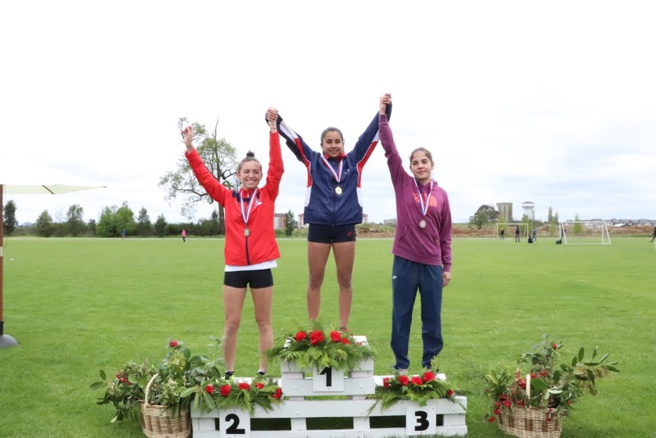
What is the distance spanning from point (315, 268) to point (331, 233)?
1.27 feet

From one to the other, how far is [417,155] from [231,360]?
2.70m

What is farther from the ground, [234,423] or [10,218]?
[10,218]

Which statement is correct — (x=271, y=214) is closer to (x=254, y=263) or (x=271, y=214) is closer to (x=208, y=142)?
(x=254, y=263)

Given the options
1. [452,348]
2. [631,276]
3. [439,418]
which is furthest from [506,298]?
[439,418]

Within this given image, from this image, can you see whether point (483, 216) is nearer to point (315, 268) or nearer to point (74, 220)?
point (74, 220)

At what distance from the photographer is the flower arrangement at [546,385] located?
14.0ft

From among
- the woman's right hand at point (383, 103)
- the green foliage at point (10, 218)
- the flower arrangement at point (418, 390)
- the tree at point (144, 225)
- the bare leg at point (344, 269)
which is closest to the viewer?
the flower arrangement at point (418, 390)

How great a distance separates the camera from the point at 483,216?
9050cm

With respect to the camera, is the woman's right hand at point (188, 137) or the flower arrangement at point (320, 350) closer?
the flower arrangement at point (320, 350)

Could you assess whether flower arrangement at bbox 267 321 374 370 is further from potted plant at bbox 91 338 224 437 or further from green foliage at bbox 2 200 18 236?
green foliage at bbox 2 200 18 236

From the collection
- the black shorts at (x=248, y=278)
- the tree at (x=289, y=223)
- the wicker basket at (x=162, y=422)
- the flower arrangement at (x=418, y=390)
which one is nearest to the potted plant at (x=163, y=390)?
the wicker basket at (x=162, y=422)

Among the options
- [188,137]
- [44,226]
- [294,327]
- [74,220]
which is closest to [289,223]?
[74,220]

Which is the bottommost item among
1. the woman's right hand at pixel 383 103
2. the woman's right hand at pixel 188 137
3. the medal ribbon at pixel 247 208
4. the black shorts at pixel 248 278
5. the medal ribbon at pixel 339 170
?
the black shorts at pixel 248 278

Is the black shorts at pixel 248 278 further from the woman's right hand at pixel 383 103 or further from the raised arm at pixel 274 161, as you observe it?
the woman's right hand at pixel 383 103
